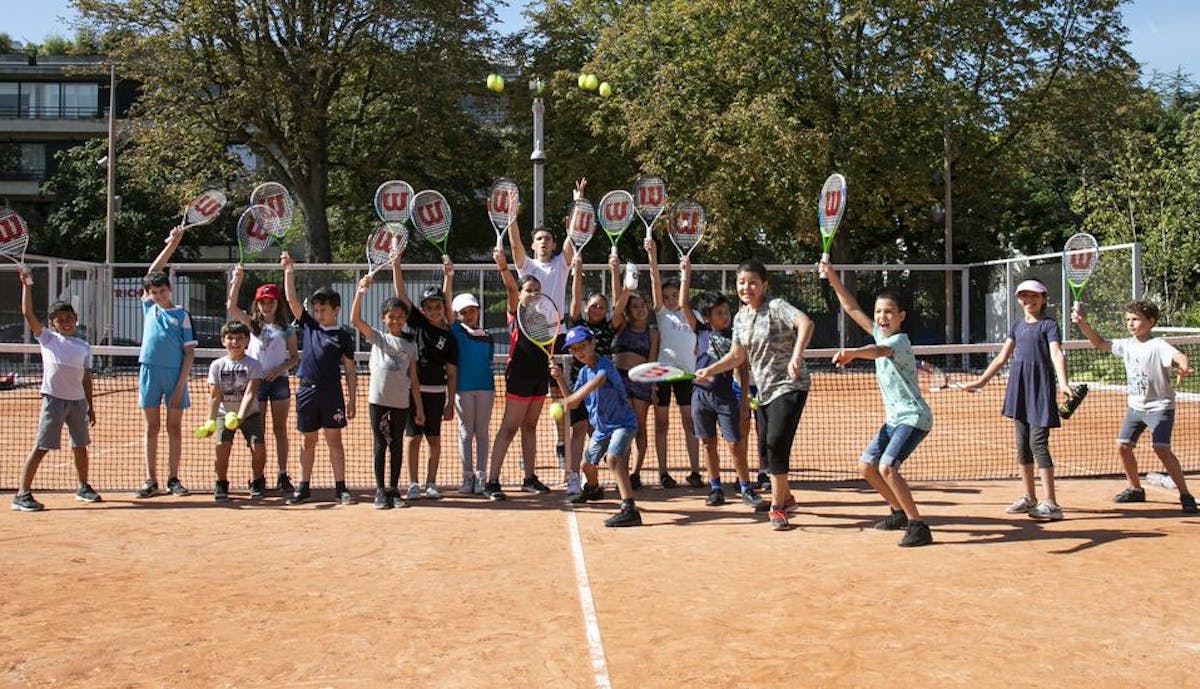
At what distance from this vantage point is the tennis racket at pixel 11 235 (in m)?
10.7

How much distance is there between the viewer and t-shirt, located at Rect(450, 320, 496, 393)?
30.5 ft

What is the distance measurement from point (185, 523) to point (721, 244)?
23258 millimetres

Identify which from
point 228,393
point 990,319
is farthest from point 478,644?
point 990,319

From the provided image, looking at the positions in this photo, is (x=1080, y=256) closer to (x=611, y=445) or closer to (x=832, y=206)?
(x=832, y=206)

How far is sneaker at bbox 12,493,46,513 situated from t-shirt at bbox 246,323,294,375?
2097 mm

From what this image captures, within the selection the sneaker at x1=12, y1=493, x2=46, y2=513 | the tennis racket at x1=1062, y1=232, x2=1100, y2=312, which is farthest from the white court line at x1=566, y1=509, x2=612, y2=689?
the tennis racket at x1=1062, y1=232, x2=1100, y2=312

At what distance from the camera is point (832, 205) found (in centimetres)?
843

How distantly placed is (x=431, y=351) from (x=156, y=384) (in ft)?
8.13

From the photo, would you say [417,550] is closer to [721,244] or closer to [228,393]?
[228,393]

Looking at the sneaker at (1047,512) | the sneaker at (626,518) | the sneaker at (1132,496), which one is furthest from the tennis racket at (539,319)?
the sneaker at (1132,496)

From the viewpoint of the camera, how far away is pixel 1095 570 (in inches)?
260

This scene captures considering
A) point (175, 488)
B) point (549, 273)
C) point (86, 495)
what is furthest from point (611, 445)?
point (86, 495)

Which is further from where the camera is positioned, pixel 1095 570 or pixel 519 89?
pixel 519 89

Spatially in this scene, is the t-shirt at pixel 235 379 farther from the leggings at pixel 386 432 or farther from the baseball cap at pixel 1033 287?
the baseball cap at pixel 1033 287
